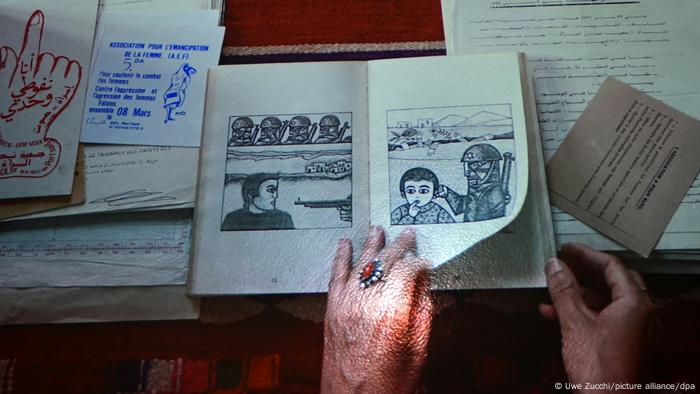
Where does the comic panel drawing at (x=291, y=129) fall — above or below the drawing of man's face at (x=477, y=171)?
above

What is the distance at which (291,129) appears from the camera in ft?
1.78

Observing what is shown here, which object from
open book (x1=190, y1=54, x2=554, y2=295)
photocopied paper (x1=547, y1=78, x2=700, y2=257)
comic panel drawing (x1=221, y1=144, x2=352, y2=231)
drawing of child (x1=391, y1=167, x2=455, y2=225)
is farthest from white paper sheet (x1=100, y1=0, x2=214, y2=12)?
photocopied paper (x1=547, y1=78, x2=700, y2=257)

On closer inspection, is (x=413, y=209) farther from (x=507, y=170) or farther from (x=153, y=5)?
(x=153, y=5)

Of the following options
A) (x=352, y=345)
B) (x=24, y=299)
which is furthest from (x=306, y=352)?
(x=24, y=299)

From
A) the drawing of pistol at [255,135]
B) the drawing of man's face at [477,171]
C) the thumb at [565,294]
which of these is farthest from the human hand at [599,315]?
the drawing of pistol at [255,135]

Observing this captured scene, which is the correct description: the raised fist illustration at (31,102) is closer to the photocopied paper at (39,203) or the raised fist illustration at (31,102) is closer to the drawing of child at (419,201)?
the photocopied paper at (39,203)

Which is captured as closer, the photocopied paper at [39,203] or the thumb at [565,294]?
the thumb at [565,294]

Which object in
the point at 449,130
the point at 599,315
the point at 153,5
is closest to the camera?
the point at 599,315

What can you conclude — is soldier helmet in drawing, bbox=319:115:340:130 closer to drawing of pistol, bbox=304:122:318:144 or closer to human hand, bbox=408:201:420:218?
drawing of pistol, bbox=304:122:318:144

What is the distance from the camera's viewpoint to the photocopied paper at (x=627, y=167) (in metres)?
0.50

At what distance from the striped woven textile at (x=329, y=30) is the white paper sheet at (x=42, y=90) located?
0.59 feet

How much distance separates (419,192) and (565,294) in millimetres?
165

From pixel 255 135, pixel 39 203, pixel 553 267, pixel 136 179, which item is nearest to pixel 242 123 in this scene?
pixel 255 135

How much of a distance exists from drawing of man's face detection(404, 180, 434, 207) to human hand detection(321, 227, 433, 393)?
0.03m
